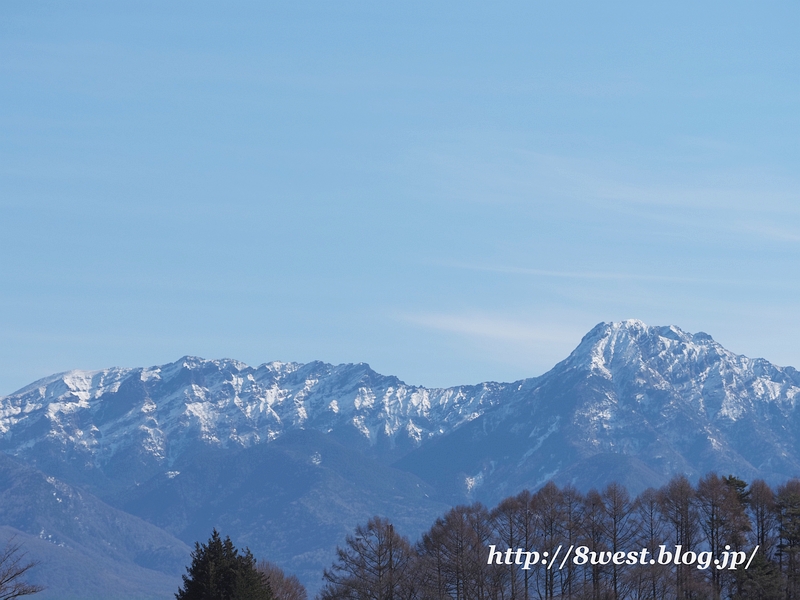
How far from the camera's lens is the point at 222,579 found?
306 ft

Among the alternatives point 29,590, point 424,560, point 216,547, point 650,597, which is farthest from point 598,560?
point 29,590

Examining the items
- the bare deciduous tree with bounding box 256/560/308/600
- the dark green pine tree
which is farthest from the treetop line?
the dark green pine tree

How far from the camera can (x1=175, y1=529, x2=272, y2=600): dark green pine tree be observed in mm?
90000

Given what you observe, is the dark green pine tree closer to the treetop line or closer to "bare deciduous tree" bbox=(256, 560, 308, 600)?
the treetop line

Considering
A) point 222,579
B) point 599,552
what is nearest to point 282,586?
point 599,552

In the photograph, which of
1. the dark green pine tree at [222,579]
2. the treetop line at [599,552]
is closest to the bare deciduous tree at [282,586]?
the treetop line at [599,552]

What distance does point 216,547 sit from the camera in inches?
3775

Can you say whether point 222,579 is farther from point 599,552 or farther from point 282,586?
point 282,586

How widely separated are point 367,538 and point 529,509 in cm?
1557

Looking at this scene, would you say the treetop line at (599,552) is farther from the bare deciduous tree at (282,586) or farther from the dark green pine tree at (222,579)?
the dark green pine tree at (222,579)

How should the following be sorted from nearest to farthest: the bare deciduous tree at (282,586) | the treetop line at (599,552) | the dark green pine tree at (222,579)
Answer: the dark green pine tree at (222,579) < the treetop line at (599,552) < the bare deciduous tree at (282,586)

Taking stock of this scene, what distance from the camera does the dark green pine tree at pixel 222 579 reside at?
90.0 m

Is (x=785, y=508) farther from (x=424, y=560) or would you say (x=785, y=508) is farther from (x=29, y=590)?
(x=29, y=590)

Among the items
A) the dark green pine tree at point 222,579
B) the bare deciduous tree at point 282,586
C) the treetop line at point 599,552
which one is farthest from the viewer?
the bare deciduous tree at point 282,586
